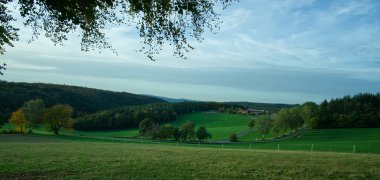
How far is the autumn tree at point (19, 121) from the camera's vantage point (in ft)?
293

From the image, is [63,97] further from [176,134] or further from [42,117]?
[176,134]

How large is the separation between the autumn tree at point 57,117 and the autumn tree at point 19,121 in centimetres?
446

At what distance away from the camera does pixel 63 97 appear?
14962 cm

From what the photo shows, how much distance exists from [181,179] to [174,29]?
5787 mm

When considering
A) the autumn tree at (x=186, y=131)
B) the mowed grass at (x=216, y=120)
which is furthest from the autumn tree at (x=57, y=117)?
the mowed grass at (x=216, y=120)

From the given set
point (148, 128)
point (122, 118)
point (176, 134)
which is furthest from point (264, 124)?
point (122, 118)

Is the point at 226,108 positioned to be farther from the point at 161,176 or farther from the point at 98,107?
the point at 161,176

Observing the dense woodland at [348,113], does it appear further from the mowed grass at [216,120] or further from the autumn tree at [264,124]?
the mowed grass at [216,120]

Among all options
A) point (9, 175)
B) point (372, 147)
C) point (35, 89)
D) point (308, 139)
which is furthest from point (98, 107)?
point (9, 175)

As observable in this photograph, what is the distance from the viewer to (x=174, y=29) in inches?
498

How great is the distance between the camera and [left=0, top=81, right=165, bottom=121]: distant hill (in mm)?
115625

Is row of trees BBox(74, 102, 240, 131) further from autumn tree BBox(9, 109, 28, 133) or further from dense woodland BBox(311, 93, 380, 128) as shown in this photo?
dense woodland BBox(311, 93, 380, 128)

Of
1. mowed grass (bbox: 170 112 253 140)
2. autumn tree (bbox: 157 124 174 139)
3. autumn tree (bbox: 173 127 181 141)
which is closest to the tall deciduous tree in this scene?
autumn tree (bbox: 173 127 181 141)

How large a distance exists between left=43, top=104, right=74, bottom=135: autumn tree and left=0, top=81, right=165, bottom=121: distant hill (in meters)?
15.0
